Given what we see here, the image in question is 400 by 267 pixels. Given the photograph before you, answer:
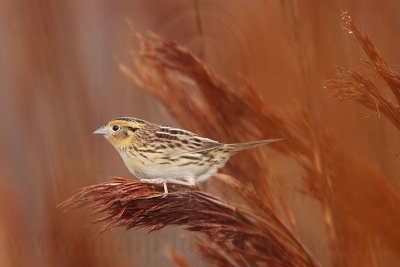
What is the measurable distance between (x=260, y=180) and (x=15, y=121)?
364mm

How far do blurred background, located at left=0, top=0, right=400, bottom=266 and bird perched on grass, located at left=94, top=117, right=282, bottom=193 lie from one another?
0.02 m

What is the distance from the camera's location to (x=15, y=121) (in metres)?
0.84

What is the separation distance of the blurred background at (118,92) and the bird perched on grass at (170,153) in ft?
0.06

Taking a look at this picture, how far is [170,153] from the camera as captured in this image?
0.81 metres

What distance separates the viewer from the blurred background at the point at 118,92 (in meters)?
0.81

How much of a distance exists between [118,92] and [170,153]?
115 millimetres

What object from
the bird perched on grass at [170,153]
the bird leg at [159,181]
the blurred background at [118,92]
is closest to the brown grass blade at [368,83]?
the blurred background at [118,92]

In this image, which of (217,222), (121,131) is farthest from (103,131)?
(217,222)

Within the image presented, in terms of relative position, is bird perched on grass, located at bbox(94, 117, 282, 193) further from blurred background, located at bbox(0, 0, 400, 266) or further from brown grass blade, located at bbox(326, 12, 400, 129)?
brown grass blade, located at bbox(326, 12, 400, 129)

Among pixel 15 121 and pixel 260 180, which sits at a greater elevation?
pixel 15 121

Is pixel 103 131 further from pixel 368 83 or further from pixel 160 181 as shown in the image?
pixel 368 83

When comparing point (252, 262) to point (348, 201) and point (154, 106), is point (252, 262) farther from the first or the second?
point (154, 106)

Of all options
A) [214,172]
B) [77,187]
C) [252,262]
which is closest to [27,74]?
[77,187]

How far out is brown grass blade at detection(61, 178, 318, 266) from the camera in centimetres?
81
